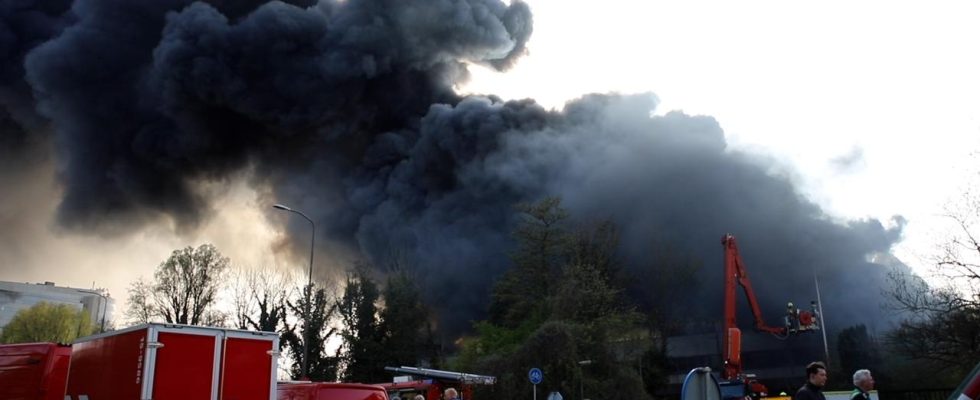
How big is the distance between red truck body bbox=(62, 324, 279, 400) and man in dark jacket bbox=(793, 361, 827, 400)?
600cm

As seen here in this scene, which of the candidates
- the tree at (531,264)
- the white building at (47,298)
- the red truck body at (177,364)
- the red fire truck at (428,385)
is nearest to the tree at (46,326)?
the white building at (47,298)

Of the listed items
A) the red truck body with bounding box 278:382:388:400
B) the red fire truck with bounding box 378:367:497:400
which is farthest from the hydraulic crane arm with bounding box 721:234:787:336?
the red truck body with bounding box 278:382:388:400

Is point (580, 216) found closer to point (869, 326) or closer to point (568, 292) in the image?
point (568, 292)

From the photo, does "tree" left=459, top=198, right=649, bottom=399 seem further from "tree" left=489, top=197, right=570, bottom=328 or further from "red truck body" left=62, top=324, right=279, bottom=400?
"red truck body" left=62, top=324, right=279, bottom=400

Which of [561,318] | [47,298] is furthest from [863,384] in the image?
[47,298]

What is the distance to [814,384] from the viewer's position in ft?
17.9

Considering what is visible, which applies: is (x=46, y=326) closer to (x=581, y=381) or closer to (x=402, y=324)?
(x=402, y=324)

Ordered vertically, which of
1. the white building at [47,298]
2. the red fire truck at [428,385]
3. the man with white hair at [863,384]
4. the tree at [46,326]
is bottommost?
the man with white hair at [863,384]

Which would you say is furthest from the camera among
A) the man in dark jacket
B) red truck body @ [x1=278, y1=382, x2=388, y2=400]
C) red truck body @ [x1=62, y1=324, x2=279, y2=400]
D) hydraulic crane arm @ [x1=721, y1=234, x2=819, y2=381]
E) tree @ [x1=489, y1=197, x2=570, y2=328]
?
tree @ [x1=489, y1=197, x2=570, y2=328]

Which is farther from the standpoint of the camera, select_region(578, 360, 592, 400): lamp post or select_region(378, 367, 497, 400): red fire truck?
select_region(578, 360, 592, 400): lamp post

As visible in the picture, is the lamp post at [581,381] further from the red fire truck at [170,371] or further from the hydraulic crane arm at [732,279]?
the red fire truck at [170,371]

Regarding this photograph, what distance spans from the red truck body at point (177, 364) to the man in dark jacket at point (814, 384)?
600 cm

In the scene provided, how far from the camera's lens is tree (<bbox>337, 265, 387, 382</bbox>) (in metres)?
33.0

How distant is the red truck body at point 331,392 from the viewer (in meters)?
8.85
